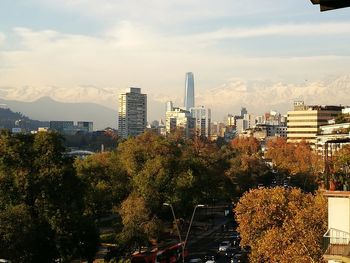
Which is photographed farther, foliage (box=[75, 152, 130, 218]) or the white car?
foliage (box=[75, 152, 130, 218])

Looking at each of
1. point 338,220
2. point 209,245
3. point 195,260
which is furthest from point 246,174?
point 338,220

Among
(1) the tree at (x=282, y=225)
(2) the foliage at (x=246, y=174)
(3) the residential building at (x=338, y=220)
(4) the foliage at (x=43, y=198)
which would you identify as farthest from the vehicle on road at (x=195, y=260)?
(2) the foliage at (x=246, y=174)

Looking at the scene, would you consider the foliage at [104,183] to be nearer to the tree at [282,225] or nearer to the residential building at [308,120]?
the tree at [282,225]

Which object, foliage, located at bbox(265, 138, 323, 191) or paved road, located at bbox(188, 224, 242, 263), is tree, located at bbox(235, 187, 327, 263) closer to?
paved road, located at bbox(188, 224, 242, 263)

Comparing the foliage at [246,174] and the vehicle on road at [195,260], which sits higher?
the foliage at [246,174]

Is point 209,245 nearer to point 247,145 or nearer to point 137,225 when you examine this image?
point 137,225

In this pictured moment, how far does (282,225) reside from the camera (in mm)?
29016

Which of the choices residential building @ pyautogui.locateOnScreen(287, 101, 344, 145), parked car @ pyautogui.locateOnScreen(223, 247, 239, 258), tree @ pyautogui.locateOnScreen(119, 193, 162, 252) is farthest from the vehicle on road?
residential building @ pyautogui.locateOnScreen(287, 101, 344, 145)

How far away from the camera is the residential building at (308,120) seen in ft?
432

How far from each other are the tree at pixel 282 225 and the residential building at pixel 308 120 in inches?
3909

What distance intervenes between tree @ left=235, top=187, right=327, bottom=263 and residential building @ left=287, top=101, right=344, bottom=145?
99.3m

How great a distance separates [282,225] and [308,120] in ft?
359

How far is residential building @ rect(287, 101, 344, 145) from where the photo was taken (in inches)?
5182

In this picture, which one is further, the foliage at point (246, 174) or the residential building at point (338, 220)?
the foliage at point (246, 174)
